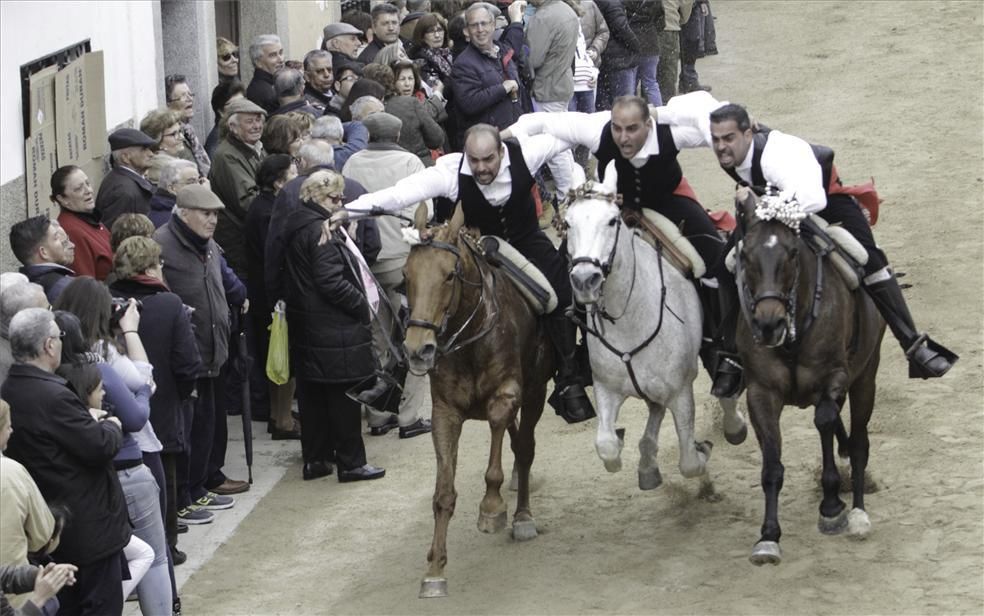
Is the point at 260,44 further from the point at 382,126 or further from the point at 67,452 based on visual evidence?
the point at 67,452

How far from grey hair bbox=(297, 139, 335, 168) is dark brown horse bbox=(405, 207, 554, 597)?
8.05 ft

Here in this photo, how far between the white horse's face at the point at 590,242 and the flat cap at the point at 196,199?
257 centimetres

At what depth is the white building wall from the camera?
11141 mm

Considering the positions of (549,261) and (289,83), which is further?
(289,83)

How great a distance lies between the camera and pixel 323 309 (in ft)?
38.2

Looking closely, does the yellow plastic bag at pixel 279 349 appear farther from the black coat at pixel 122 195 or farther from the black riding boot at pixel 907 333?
the black riding boot at pixel 907 333

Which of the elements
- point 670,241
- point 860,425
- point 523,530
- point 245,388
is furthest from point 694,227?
point 245,388

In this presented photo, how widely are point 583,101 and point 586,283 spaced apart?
8957mm

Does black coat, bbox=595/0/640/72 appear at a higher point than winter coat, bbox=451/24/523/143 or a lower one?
higher

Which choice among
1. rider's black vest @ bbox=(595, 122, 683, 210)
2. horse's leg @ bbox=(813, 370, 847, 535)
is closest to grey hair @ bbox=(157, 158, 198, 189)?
rider's black vest @ bbox=(595, 122, 683, 210)

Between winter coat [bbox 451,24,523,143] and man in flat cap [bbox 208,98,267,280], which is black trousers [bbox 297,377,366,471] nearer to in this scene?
man in flat cap [bbox 208,98,267,280]

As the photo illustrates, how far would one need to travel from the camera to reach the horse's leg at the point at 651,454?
10.2 meters

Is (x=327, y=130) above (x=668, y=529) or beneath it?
above

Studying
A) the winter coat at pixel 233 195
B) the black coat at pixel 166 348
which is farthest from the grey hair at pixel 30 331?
the winter coat at pixel 233 195
